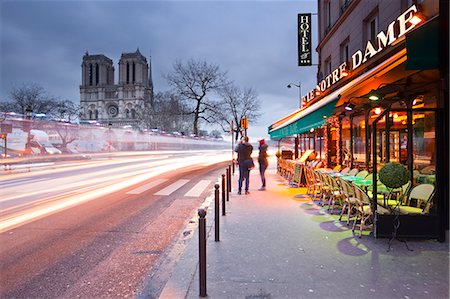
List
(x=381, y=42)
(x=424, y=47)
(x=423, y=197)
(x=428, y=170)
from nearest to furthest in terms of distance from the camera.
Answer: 1. (x=424, y=47)
2. (x=423, y=197)
3. (x=428, y=170)
4. (x=381, y=42)

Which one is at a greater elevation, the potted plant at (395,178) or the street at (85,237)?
the potted plant at (395,178)

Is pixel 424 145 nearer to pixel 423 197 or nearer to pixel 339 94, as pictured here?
pixel 423 197

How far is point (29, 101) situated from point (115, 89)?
95.6m

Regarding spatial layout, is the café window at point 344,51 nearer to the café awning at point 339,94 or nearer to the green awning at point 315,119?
the green awning at point 315,119

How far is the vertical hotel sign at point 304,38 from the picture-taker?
762 inches

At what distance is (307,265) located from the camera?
428cm

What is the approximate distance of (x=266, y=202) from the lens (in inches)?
351

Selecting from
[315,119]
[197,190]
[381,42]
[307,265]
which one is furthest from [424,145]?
[197,190]

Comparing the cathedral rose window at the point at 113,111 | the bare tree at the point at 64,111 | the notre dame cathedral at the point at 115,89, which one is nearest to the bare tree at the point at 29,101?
the bare tree at the point at 64,111

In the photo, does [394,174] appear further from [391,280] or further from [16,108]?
[16,108]

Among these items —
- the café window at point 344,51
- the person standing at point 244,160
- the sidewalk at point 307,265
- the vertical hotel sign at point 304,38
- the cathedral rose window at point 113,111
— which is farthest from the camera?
the cathedral rose window at point 113,111

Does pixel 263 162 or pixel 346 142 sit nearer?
pixel 263 162

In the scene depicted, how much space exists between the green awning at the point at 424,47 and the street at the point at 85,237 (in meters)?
4.70

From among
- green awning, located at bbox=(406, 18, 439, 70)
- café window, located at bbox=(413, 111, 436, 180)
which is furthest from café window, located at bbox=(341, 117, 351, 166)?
green awning, located at bbox=(406, 18, 439, 70)
